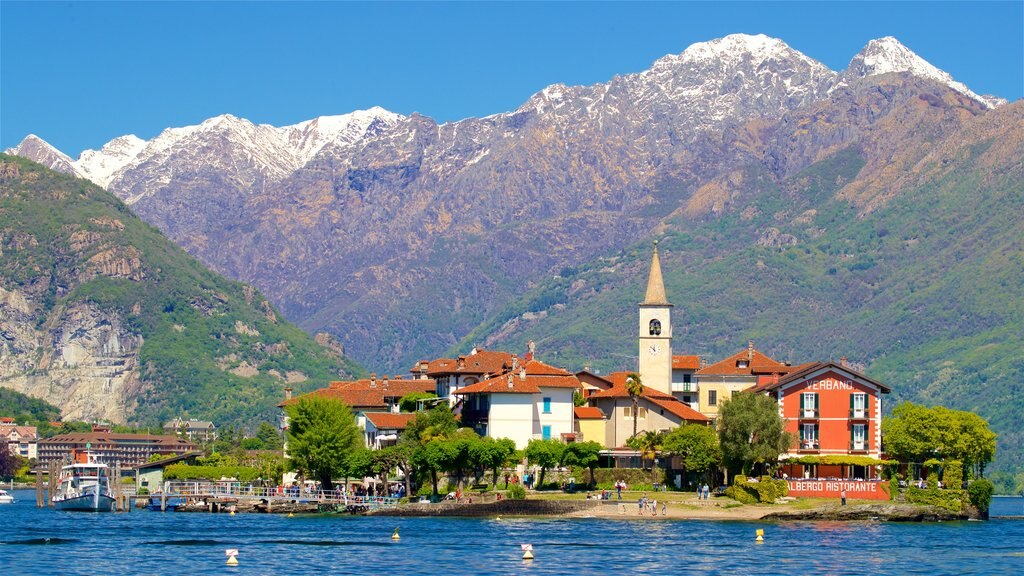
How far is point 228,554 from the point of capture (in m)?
108

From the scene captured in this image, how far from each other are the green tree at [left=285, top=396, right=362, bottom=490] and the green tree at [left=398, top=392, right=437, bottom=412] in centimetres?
1259

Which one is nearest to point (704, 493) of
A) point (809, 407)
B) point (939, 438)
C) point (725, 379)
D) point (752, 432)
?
point (752, 432)

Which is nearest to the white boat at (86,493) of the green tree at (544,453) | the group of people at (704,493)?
the green tree at (544,453)

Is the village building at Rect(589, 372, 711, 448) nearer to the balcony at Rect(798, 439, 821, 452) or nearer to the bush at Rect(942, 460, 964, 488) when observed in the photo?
the balcony at Rect(798, 439, 821, 452)

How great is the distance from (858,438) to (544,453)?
26.7 meters

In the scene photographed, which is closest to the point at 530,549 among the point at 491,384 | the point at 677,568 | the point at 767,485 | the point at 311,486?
the point at 677,568

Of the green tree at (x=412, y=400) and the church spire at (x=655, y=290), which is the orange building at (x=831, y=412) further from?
the green tree at (x=412, y=400)

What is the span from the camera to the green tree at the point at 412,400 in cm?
18075

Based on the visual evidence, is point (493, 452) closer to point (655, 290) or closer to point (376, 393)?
point (376, 393)

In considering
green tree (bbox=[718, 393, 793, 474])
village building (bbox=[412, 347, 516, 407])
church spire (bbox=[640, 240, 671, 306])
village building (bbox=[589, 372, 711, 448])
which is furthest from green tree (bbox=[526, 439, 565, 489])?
church spire (bbox=[640, 240, 671, 306])

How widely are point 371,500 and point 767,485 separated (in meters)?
34.7

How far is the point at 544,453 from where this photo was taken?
513 feet

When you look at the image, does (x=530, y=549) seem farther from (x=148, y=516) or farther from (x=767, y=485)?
(x=148, y=516)

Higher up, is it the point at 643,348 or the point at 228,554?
the point at 643,348
